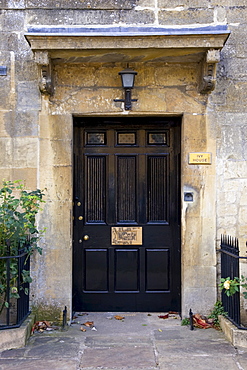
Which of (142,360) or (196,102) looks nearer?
(142,360)

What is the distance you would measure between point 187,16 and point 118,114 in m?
1.50

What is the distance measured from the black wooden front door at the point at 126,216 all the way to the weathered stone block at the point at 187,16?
1260mm

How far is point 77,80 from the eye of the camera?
18.8 ft

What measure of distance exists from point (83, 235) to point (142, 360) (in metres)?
2.06

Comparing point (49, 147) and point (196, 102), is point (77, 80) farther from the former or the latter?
point (196, 102)

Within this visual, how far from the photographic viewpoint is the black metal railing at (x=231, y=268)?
4.89m

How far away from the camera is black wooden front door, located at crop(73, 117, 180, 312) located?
19.8ft

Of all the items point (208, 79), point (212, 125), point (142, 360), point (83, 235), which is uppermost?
point (208, 79)

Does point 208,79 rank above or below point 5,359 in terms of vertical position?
above

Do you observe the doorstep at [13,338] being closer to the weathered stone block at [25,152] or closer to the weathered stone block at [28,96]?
the weathered stone block at [25,152]

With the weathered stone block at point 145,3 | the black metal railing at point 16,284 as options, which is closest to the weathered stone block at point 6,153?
the black metal railing at point 16,284

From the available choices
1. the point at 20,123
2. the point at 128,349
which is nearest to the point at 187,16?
the point at 20,123

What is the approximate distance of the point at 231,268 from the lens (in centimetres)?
509

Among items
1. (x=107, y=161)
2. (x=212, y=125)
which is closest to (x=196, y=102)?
(x=212, y=125)
